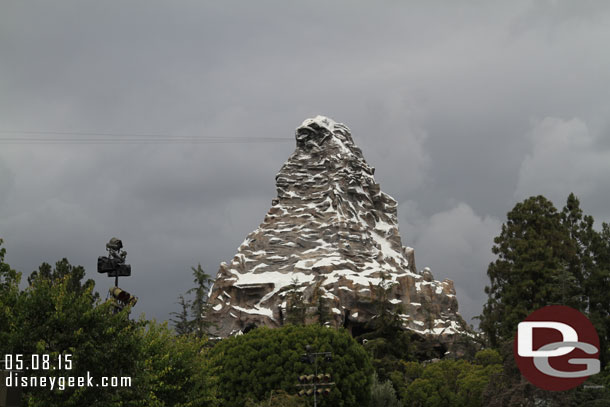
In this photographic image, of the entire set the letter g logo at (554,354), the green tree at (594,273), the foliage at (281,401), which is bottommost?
the foliage at (281,401)

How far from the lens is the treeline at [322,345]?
25.1 meters

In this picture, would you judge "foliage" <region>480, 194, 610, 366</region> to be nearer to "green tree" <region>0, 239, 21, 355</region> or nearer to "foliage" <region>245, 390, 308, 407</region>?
"foliage" <region>245, 390, 308, 407</region>

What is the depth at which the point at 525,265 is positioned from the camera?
58688mm

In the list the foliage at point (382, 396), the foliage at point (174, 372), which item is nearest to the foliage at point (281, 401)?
the foliage at point (174, 372)

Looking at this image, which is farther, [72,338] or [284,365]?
[284,365]

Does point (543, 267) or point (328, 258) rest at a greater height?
point (328, 258)

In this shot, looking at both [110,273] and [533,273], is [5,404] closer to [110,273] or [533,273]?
[110,273]

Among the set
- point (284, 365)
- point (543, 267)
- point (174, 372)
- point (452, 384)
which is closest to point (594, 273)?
point (543, 267)

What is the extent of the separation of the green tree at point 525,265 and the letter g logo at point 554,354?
675 inches

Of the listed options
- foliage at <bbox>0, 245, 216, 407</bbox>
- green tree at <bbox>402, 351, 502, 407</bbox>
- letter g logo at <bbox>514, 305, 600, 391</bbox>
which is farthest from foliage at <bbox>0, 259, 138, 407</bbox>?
green tree at <bbox>402, 351, 502, 407</bbox>

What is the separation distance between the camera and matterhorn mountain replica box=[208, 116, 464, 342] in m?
82.1

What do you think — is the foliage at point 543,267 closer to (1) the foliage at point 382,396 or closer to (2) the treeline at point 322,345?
(2) the treeline at point 322,345

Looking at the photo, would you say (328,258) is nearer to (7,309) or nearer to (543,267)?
(543,267)

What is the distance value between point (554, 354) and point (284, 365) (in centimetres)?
2183
